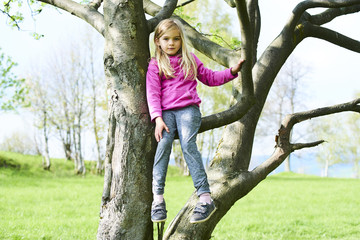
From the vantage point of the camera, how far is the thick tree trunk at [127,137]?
326 cm

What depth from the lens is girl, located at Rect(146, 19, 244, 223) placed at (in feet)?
10.0

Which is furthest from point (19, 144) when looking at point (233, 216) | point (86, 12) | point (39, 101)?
point (86, 12)

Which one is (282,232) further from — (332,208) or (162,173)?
(162,173)

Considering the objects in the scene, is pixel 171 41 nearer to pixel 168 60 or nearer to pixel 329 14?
pixel 168 60

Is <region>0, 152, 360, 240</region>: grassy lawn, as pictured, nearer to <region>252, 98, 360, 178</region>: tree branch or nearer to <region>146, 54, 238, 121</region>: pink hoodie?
<region>252, 98, 360, 178</region>: tree branch

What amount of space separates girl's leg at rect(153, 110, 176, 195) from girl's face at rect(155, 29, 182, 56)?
589mm

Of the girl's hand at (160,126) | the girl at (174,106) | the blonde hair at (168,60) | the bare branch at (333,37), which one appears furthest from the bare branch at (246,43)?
the bare branch at (333,37)

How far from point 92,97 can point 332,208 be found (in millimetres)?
16985

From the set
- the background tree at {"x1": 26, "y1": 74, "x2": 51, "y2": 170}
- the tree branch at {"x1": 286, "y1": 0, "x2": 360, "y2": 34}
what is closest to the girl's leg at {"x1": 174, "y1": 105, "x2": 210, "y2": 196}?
the tree branch at {"x1": 286, "y1": 0, "x2": 360, "y2": 34}

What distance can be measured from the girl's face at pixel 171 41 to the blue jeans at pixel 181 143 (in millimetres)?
532

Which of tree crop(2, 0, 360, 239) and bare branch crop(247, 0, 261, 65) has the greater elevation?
bare branch crop(247, 0, 261, 65)

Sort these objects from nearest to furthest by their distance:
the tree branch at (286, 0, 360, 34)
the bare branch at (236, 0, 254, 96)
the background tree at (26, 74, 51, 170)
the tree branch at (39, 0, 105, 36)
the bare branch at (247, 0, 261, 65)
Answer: the bare branch at (236, 0, 254, 96)
the tree branch at (39, 0, 105, 36)
the tree branch at (286, 0, 360, 34)
the bare branch at (247, 0, 261, 65)
the background tree at (26, 74, 51, 170)

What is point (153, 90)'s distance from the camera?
3133 millimetres

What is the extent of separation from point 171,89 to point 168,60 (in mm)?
264
